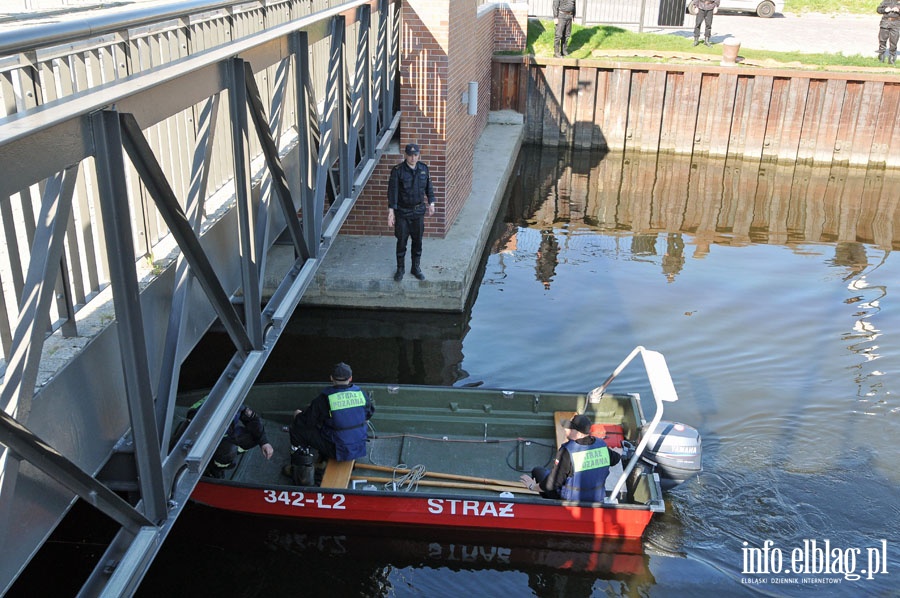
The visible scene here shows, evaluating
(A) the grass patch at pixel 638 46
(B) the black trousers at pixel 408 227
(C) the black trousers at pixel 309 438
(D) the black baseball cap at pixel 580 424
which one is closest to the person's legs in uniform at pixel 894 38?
(A) the grass patch at pixel 638 46

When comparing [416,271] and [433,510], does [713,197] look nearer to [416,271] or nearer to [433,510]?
[416,271]

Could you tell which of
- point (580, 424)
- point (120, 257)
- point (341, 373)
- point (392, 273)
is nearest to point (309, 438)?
point (341, 373)

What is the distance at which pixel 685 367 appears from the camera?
10969 millimetres

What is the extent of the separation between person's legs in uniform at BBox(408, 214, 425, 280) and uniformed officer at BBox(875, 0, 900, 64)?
16.6 meters

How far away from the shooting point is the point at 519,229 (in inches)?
659

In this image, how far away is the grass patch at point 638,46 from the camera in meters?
22.1

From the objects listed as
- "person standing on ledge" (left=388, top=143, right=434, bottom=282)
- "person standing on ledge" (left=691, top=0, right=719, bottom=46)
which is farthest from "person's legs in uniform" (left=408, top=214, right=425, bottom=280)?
"person standing on ledge" (left=691, top=0, right=719, bottom=46)

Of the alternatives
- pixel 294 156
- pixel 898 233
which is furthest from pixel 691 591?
pixel 898 233

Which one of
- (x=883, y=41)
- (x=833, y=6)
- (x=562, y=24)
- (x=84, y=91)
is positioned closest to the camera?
(x=84, y=91)

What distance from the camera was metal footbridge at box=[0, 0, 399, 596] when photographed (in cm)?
314

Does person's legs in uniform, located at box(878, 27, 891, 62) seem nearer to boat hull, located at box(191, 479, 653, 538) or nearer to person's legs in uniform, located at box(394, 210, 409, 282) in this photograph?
person's legs in uniform, located at box(394, 210, 409, 282)

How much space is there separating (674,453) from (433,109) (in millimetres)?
6483

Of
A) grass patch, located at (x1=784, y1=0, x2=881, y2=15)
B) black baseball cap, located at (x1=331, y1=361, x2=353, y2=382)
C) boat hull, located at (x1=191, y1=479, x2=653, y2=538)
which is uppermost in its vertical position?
grass patch, located at (x1=784, y1=0, x2=881, y2=15)

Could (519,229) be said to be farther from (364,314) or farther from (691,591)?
(691,591)
